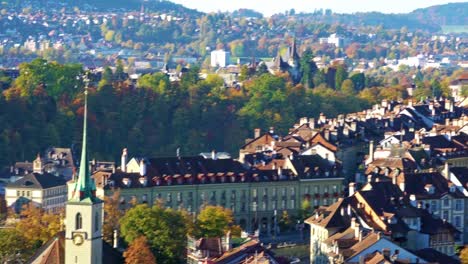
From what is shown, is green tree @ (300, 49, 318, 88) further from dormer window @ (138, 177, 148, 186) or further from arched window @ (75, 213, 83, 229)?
arched window @ (75, 213, 83, 229)

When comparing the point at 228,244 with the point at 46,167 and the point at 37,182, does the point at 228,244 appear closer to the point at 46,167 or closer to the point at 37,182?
the point at 37,182

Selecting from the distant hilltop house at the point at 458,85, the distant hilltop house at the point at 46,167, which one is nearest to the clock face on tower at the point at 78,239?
the distant hilltop house at the point at 46,167

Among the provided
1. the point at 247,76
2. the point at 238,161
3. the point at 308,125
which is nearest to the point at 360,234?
the point at 238,161

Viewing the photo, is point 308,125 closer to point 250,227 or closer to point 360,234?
point 250,227

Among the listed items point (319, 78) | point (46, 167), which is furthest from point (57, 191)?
point (319, 78)

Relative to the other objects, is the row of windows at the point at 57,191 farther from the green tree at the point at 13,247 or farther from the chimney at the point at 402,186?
the green tree at the point at 13,247

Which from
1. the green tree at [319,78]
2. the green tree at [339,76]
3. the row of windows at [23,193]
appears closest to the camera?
the row of windows at [23,193]

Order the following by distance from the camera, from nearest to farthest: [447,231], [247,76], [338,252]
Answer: [338,252]
[447,231]
[247,76]
